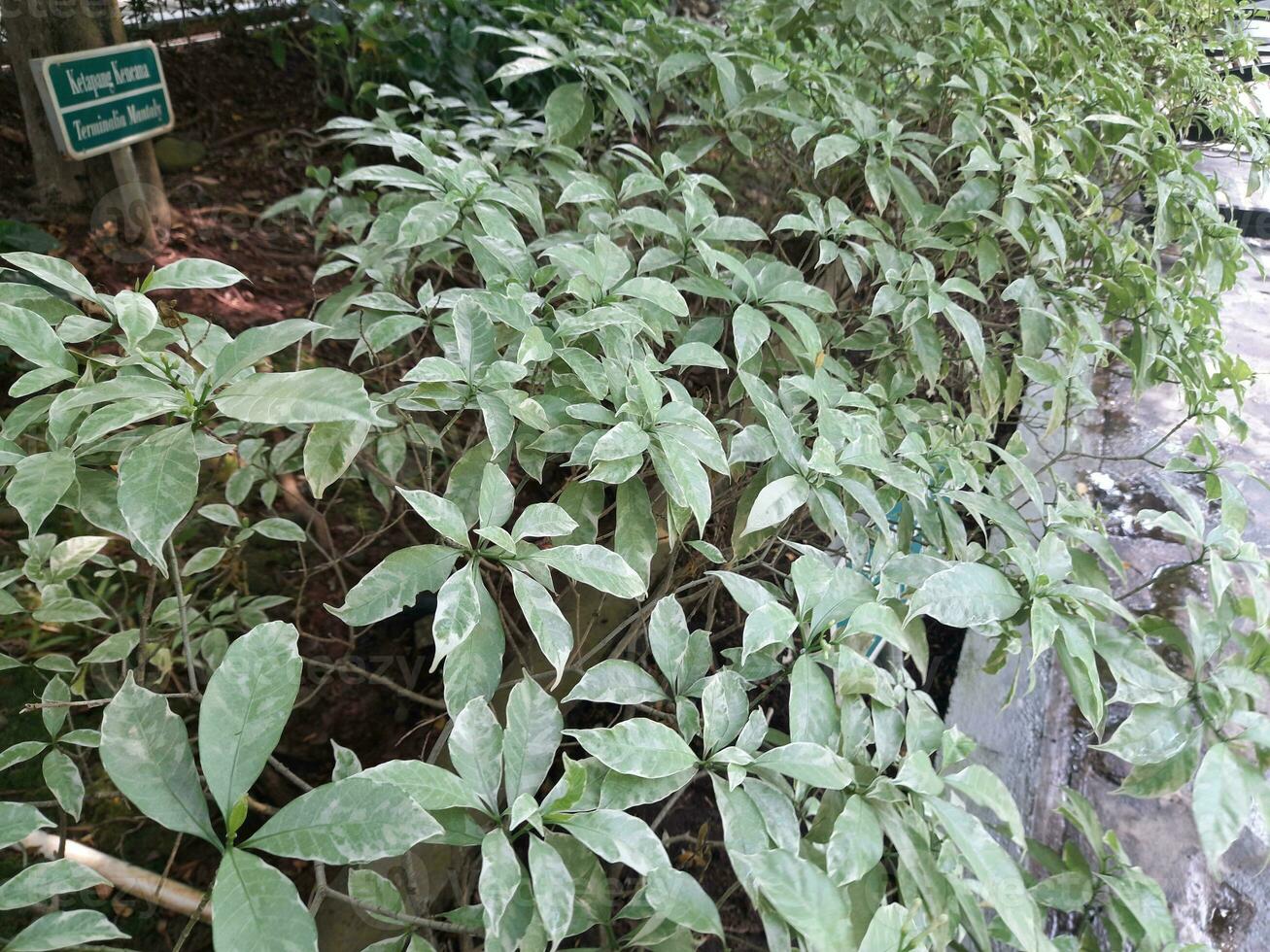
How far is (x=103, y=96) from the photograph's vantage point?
1.96m

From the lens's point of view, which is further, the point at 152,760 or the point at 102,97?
the point at 102,97

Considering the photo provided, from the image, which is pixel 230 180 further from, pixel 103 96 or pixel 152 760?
pixel 152 760

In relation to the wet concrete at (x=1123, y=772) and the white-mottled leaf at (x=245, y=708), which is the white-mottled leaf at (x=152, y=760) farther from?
the wet concrete at (x=1123, y=772)

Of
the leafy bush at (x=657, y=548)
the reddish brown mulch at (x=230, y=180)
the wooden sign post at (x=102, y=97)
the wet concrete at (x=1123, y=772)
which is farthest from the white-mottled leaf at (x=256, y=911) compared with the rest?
the reddish brown mulch at (x=230, y=180)

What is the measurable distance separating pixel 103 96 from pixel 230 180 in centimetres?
140

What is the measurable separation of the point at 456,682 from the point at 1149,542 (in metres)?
2.77

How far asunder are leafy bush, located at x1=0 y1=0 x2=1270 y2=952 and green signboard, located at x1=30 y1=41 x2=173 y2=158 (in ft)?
1.78

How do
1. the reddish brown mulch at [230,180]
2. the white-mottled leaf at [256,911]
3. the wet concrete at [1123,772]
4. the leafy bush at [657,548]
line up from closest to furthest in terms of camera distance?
the white-mottled leaf at [256,911], the leafy bush at [657,548], the wet concrete at [1123,772], the reddish brown mulch at [230,180]

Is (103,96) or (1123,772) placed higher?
(103,96)

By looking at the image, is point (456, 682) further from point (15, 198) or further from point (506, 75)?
point (15, 198)

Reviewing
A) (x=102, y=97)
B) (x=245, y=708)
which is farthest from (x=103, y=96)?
(x=245, y=708)

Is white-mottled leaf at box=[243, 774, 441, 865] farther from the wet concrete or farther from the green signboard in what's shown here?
the green signboard

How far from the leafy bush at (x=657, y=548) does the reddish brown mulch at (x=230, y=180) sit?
100cm

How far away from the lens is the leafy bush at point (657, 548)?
70 cm
